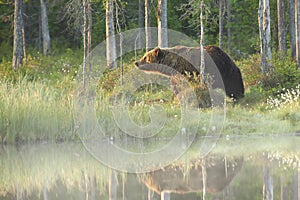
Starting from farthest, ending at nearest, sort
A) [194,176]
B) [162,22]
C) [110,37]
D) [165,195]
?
[110,37] → [162,22] → [194,176] → [165,195]

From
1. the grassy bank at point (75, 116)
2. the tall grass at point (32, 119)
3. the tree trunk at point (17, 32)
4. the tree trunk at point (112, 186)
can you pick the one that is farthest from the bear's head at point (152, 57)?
the tree trunk at point (112, 186)

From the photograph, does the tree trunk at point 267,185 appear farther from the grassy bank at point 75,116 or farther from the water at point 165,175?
the grassy bank at point 75,116

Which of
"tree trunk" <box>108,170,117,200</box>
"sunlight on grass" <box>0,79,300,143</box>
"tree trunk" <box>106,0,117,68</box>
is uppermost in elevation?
"tree trunk" <box>106,0,117,68</box>

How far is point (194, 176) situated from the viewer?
31.6ft

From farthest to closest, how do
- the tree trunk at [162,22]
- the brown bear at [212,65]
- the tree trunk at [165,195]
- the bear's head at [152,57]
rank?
the tree trunk at [162,22], the bear's head at [152,57], the brown bear at [212,65], the tree trunk at [165,195]

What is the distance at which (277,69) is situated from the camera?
845 inches

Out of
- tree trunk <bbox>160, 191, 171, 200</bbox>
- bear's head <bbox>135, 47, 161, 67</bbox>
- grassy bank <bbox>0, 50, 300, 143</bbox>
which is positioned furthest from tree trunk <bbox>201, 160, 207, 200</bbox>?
bear's head <bbox>135, 47, 161, 67</bbox>

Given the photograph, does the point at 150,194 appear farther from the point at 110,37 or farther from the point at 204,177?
the point at 110,37

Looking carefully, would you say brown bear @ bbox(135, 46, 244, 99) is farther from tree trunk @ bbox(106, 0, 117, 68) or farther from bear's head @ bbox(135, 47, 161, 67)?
tree trunk @ bbox(106, 0, 117, 68)

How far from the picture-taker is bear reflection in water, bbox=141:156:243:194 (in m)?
8.70

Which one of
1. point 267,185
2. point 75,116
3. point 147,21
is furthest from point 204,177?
point 147,21

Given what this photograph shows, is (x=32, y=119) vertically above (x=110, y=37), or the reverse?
(x=110, y=37)

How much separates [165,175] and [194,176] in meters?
0.43

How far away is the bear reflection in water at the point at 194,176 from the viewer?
870cm
